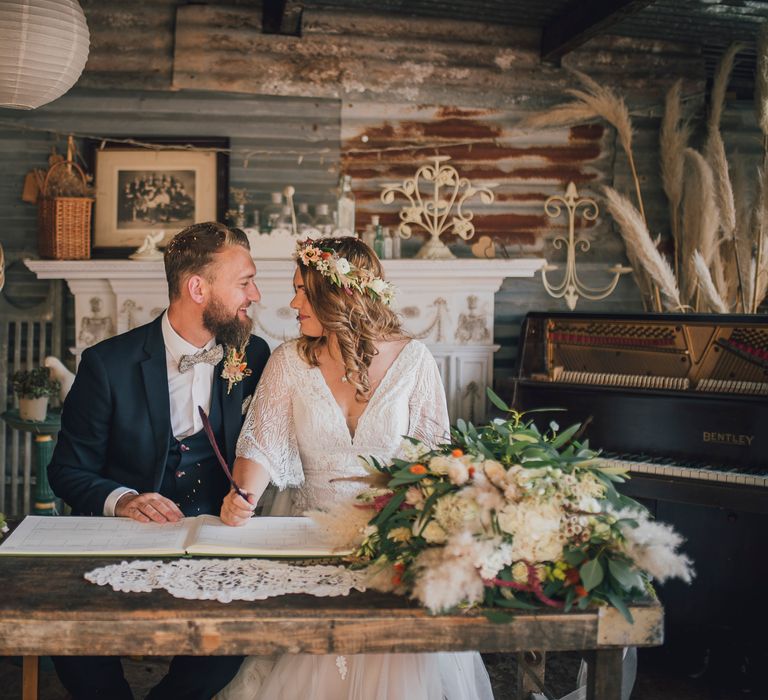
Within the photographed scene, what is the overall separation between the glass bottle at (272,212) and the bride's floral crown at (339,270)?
6.91 ft

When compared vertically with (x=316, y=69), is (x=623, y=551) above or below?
below

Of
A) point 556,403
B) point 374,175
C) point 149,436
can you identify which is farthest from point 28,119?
point 556,403

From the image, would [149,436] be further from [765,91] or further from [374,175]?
[765,91]

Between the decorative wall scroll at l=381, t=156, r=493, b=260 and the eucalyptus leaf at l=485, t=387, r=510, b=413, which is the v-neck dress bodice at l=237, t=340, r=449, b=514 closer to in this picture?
the eucalyptus leaf at l=485, t=387, r=510, b=413

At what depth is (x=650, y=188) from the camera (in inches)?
214

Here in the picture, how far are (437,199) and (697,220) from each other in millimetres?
1528

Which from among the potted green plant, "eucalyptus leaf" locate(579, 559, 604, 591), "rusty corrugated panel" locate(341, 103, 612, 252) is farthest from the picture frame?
"eucalyptus leaf" locate(579, 559, 604, 591)

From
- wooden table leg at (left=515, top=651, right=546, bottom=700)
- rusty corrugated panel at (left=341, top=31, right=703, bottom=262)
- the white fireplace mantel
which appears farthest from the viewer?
rusty corrugated panel at (left=341, top=31, right=703, bottom=262)

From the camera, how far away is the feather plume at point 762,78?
14.2ft

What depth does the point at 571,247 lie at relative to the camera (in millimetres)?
5320

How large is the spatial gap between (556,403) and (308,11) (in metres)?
2.80

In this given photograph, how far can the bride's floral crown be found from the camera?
111 inches

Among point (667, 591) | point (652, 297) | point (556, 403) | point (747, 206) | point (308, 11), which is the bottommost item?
point (667, 591)

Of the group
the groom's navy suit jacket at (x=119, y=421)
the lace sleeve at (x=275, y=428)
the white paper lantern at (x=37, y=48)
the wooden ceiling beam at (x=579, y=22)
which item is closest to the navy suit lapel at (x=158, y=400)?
the groom's navy suit jacket at (x=119, y=421)
